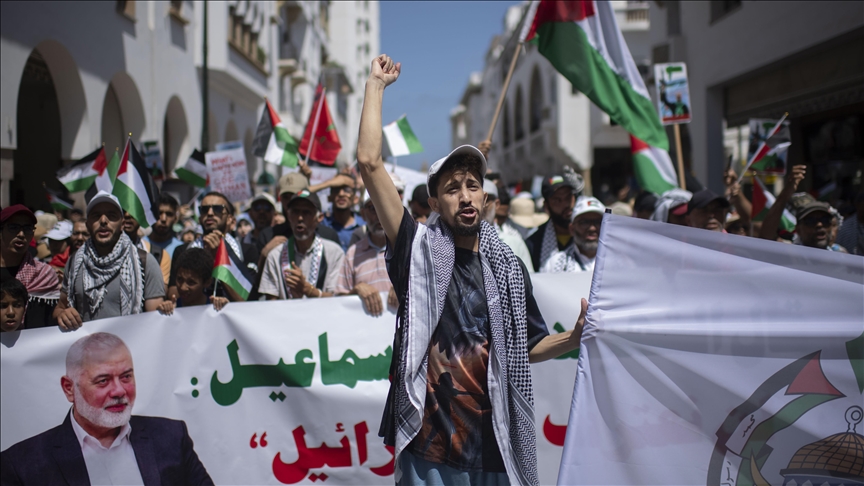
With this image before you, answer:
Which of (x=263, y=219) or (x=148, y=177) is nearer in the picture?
(x=148, y=177)

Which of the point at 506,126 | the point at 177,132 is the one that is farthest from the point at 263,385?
the point at 506,126

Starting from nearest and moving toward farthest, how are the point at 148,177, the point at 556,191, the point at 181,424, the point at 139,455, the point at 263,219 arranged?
the point at 139,455, the point at 181,424, the point at 148,177, the point at 556,191, the point at 263,219

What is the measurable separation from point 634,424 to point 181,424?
238 centimetres

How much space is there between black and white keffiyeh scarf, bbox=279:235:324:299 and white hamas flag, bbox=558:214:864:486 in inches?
96.5

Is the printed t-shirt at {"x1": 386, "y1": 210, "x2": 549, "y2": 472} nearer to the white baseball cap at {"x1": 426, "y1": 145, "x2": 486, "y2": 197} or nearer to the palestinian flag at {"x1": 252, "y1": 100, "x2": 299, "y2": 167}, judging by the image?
the white baseball cap at {"x1": 426, "y1": 145, "x2": 486, "y2": 197}

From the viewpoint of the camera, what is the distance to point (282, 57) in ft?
97.1

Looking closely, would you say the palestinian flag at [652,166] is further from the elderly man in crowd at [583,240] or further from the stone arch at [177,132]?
the stone arch at [177,132]

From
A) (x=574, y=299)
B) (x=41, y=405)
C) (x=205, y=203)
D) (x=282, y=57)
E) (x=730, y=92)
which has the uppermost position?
(x=282, y=57)

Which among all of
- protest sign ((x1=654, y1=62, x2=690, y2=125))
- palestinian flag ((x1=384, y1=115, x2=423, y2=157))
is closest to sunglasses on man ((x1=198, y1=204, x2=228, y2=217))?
palestinian flag ((x1=384, y1=115, x2=423, y2=157))

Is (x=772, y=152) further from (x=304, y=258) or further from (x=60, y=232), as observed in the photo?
(x=60, y=232)

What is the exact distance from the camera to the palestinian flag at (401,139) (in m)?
7.68

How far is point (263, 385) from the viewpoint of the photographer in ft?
13.1

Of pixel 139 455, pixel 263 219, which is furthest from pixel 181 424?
Result: pixel 263 219

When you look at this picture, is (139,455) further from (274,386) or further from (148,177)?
(148,177)
